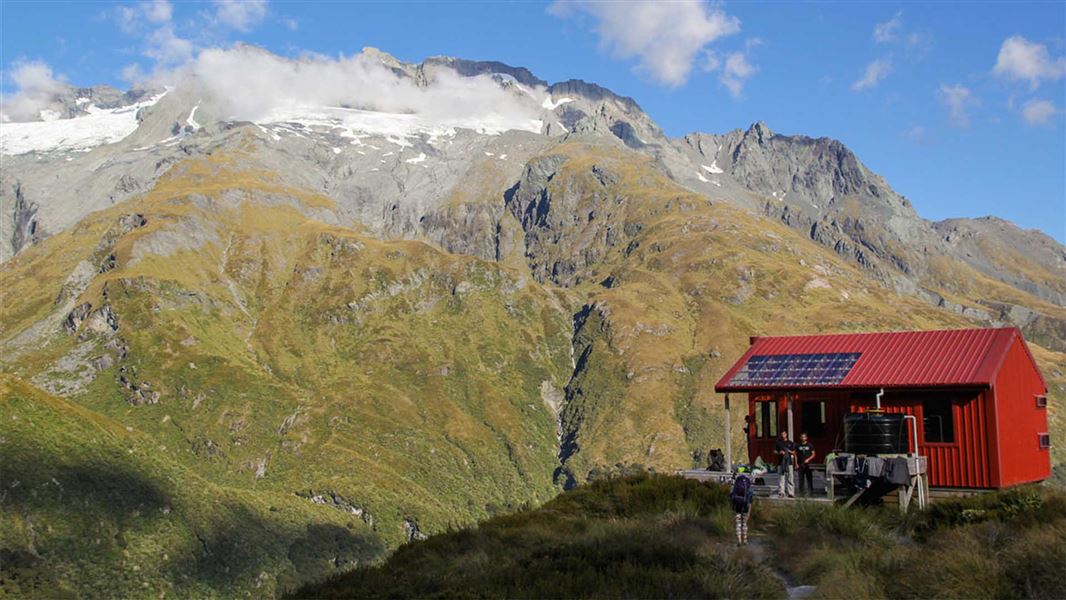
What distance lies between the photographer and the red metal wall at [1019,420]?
3316 centimetres

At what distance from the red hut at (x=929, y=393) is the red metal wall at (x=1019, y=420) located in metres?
0.05

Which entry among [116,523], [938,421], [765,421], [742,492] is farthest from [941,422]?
[116,523]

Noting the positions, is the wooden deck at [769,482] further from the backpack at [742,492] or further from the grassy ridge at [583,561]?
the backpack at [742,492]

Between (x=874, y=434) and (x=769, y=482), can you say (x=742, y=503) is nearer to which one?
(x=769, y=482)

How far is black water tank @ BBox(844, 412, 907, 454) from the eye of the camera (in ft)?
101

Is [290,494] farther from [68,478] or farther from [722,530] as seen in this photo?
[722,530]

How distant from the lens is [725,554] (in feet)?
66.7

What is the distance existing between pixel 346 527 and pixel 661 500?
154m

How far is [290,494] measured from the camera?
593 feet

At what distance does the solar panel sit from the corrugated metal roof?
220 millimetres

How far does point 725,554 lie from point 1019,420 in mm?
21034

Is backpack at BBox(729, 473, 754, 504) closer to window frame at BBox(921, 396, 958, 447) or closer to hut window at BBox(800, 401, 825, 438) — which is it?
window frame at BBox(921, 396, 958, 447)

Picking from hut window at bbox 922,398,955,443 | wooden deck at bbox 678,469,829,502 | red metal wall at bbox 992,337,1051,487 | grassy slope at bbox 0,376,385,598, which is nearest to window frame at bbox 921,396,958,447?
hut window at bbox 922,398,955,443

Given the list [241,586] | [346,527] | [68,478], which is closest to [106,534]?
[68,478]
